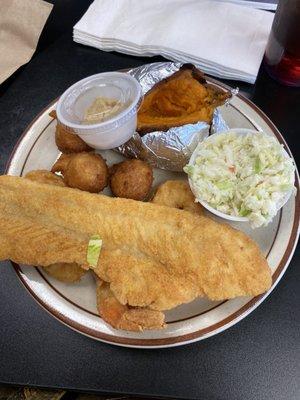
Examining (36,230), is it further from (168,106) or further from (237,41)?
(237,41)

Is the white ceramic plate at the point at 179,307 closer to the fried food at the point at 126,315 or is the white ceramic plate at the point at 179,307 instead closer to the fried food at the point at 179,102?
the fried food at the point at 126,315

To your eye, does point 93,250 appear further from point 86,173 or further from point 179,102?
point 179,102

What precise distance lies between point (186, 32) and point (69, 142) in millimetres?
626

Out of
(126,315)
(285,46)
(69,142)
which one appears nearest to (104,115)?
(69,142)

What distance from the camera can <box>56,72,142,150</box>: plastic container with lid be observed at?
1.10 meters

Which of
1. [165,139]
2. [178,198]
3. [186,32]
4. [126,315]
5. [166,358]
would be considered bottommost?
[166,358]

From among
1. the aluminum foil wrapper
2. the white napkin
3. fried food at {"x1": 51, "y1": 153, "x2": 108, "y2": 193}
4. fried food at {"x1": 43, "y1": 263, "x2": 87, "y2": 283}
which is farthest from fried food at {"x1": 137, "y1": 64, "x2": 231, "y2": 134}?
fried food at {"x1": 43, "y1": 263, "x2": 87, "y2": 283}

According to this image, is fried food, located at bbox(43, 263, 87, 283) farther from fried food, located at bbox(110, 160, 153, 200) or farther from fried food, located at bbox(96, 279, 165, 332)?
fried food, located at bbox(110, 160, 153, 200)

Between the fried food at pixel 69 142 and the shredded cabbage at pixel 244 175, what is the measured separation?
338mm

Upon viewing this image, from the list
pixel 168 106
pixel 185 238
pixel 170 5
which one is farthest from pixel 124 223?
pixel 170 5

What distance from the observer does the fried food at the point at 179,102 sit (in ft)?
3.77

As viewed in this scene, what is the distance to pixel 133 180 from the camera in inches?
43.9

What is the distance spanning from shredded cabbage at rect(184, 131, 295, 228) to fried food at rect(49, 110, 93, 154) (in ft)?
1.11

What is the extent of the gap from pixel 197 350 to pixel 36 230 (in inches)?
19.5
